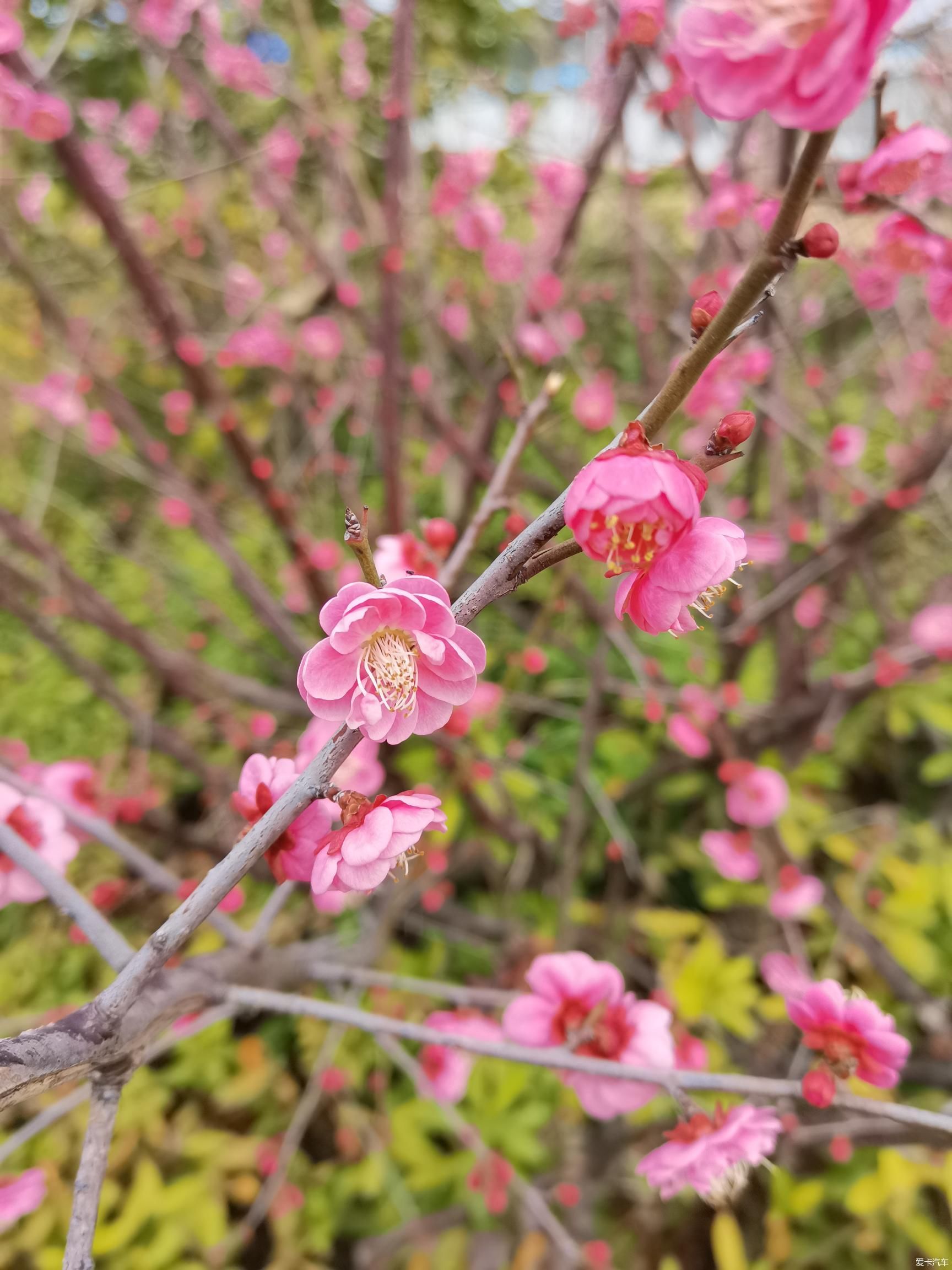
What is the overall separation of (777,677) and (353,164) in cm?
289

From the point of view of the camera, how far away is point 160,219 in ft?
11.4

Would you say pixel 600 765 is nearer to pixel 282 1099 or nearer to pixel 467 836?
pixel 467 836

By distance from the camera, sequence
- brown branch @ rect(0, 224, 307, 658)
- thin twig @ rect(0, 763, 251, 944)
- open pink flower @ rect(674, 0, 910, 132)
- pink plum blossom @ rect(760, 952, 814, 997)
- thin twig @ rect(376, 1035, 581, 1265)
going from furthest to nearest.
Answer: brown branch @ rect(0, 224, 307, 658) → pink plum blossom @ rect(760, 952, 814, 997) → thin twig @ rect(376, 1035, 581, 1265) → thin twig @ rect(0, 763, 251, 944) → open pink flower @ rect(674, 0, 910, 132)

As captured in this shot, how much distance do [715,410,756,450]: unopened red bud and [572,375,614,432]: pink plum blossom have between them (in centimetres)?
199

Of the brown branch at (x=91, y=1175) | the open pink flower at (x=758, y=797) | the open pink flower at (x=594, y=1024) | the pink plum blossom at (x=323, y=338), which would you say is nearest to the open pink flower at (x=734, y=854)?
the open pink flower at (x=758, y=797)

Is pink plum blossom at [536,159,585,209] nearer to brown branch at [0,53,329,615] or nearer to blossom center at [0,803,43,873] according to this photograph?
brown branch at [0,53,329,615]

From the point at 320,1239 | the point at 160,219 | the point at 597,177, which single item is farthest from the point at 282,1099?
the point at 160,219

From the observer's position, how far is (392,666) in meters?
0.52

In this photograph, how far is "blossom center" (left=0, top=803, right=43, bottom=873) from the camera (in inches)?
30.3

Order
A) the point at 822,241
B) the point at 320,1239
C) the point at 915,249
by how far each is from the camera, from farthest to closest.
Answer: the point at 320,1239 < the point at 915,249 < the point at 822,241

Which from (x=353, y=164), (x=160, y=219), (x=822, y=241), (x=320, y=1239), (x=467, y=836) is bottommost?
(x=320, y=1239)

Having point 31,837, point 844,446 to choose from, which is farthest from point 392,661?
point 844,446

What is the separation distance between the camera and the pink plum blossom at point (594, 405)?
7.58ft

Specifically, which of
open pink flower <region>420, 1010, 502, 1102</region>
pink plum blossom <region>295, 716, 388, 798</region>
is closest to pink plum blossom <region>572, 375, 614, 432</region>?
pink plum blossom <region>295, 716, 388, 798</region>
